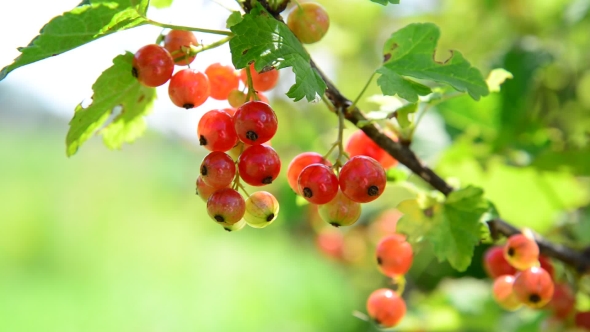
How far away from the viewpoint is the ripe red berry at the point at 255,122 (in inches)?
39.1

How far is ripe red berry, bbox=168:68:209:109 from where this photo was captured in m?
1.12

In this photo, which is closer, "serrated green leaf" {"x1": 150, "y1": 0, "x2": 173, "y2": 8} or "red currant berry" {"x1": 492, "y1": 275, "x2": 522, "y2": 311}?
"serrated green leaf" {"x1": 150, "y1": 0, "x2": 173, "y2": 8}

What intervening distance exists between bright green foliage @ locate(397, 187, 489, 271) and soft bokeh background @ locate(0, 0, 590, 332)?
190 millimetres

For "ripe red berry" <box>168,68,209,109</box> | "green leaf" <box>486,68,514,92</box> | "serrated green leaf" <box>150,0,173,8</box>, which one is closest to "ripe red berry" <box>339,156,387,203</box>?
"ripe red berry" <box>168,68,209,109</box>

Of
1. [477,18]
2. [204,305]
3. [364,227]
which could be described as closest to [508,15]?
[477,18]

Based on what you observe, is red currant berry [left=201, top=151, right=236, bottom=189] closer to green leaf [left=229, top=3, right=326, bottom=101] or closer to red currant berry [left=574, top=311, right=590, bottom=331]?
green leaf [left=229, top=3, right=326, bottom=101]

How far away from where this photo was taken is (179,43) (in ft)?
3.96

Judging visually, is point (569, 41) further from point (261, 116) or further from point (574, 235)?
point (261, 116)

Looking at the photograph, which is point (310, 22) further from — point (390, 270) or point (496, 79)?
point (390, 270)

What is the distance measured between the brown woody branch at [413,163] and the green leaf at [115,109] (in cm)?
35

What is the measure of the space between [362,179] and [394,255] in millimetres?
481

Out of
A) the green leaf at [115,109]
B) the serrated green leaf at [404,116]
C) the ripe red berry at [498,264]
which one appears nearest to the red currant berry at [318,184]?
the serrated green leaf at [404,116]

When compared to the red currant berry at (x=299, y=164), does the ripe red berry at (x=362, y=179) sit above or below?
above

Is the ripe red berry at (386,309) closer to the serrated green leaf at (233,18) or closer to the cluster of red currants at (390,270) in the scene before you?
the cluster of red currants at (390,270)
